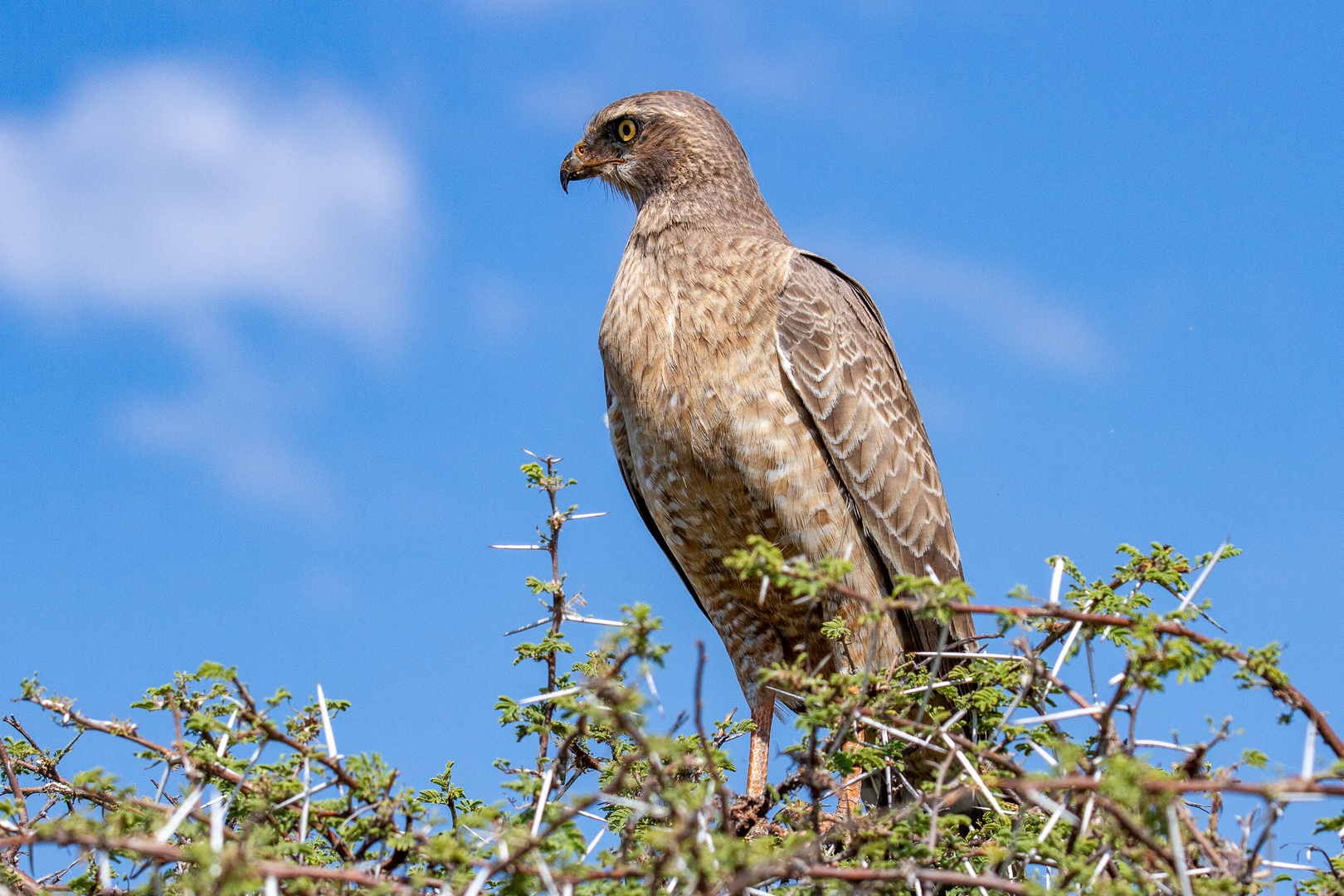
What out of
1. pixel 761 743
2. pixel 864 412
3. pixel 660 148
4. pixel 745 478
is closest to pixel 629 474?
pixel 745 478

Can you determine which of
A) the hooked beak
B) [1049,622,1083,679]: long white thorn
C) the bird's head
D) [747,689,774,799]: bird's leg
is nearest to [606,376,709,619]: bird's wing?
[747,689,774,799]: bird's leg

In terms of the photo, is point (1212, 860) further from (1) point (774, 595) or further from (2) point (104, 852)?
(1) point (774, 595)

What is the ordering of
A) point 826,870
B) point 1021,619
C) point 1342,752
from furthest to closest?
point 1021,619
point 1342,752
point 826,870

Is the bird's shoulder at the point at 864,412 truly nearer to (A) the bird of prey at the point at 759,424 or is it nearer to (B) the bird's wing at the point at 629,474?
(A) the bird of prey at the point at 759,424

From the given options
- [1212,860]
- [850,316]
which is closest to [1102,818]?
[1212,860]

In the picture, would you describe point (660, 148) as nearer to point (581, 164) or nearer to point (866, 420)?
point (581, 164)

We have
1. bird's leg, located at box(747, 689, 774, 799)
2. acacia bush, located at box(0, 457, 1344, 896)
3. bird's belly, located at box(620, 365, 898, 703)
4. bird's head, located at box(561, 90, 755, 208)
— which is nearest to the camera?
acacia bush, located at box(0, 457, 1344, 896)

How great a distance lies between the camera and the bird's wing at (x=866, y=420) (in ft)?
15.6

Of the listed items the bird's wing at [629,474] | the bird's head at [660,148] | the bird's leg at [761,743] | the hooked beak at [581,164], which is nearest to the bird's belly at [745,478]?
the bird's wing at [629,474]

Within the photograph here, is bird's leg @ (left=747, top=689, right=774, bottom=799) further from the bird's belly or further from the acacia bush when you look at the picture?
the acacia bush

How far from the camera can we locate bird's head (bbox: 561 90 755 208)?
563cm

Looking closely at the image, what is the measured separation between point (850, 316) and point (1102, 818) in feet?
10.4

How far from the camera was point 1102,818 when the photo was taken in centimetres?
244

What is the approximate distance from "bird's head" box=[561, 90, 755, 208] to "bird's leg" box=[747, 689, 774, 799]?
260 centimetres
